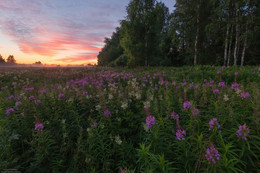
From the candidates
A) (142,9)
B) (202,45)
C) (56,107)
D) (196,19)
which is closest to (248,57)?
(202,45)

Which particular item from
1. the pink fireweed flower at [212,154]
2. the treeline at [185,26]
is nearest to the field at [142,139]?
the pink fireweed flower at [212,154]

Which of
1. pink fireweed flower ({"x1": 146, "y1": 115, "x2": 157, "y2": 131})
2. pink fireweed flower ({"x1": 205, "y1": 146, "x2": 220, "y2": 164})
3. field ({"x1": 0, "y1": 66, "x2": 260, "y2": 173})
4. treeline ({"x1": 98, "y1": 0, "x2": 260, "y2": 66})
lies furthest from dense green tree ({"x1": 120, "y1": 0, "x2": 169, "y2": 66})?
pink fireweed flower ({"x1": 205, "y1": 146, "x2": 220, "y2": 164})

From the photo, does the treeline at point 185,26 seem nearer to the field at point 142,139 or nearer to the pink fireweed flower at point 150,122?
the field at point 142,139

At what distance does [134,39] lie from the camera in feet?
58.8

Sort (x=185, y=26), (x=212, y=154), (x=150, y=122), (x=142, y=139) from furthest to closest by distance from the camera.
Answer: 1. (x=185, y=26)
2. (x=142, y=139)
3. (x=150, y=122)
4. (x=212, y=154)

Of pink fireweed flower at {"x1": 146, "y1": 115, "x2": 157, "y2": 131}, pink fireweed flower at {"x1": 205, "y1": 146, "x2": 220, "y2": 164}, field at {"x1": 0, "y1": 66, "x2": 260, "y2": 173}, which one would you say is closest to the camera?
pink fireweed flower at {"x1": 205, "y1": 146, "x2": 220, "y2": 164}

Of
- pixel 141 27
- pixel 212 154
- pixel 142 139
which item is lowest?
pixel 142 139

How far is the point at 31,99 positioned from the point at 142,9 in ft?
62.1

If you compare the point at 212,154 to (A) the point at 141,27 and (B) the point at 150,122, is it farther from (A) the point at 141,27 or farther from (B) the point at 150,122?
(A) the point at 141,27

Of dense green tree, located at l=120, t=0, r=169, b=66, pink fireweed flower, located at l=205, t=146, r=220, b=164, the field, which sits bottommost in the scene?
the field

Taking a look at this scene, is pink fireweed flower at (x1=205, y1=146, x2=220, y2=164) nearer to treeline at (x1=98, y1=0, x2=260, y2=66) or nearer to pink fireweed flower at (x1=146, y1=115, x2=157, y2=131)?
pink fireweed flower at (x1=146, y1=115, x2=157, y2=131)

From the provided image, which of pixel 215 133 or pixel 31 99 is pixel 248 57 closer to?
pixel 215 133

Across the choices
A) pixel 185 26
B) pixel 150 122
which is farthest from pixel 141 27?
pixel 150 122

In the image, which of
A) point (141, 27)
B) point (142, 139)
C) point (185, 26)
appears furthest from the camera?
point (185, 26)
